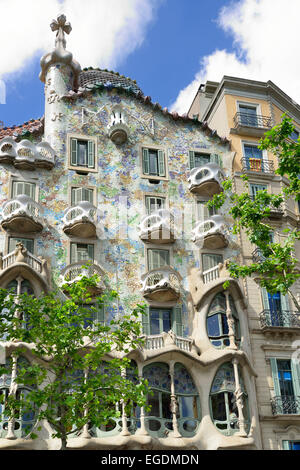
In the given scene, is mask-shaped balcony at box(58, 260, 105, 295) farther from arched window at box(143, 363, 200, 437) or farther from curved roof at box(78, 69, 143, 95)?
curved roof at box(78, 69, 143, 95)

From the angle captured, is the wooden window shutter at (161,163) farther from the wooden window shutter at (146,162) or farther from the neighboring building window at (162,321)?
the neighboring building window at (162,321)

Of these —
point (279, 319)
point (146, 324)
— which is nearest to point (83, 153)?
point (146, 324)

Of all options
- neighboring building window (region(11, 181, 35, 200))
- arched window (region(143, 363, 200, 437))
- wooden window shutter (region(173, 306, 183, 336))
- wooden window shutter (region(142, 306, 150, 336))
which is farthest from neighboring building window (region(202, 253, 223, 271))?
neighboring building window (region(11, 181, 35, 200))

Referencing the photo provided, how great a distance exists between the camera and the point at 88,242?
29.3m

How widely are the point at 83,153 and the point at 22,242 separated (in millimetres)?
6291

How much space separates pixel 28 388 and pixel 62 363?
514 cm

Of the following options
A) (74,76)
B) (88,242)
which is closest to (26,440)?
(88,242)

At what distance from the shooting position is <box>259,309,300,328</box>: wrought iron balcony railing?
29.3 meters

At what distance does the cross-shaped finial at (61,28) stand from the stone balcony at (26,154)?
7.68 metres

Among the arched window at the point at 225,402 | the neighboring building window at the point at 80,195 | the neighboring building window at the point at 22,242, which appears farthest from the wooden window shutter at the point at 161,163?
the arched window at the point at 225,402

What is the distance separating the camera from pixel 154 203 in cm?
3156

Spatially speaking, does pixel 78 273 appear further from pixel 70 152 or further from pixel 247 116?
pixel 247 116

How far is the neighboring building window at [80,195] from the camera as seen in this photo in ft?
99.3

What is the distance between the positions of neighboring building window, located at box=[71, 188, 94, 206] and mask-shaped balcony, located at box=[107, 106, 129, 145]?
369 cm
